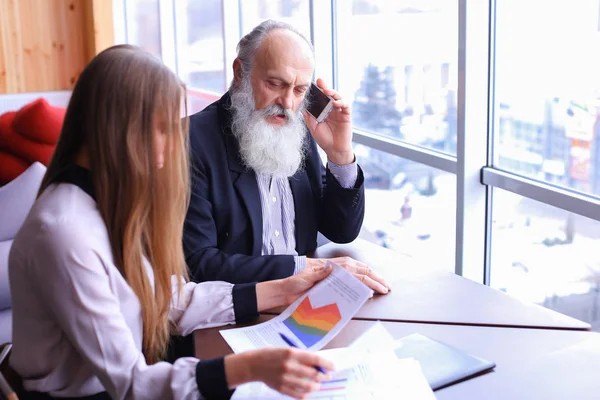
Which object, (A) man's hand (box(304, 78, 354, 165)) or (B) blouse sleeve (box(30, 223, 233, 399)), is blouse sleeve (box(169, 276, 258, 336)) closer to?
(B) blouse sleeve (box(30, 223, 233, 399))

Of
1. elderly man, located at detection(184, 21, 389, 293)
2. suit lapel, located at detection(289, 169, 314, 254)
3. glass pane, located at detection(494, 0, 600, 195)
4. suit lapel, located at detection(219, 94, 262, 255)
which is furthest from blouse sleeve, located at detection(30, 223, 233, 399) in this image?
glass pane, located at detection(494, 0, 600, 195)

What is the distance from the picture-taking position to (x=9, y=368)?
1.60 m

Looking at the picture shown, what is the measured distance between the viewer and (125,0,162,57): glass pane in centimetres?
768

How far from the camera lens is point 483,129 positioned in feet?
10.5

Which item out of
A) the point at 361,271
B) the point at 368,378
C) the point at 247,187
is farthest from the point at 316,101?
the point at 368,378

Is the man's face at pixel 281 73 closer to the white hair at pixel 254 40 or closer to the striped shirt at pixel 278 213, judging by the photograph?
the white hair at pixel 254 40

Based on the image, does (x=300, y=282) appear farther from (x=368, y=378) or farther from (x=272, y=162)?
(x=272, y=162)

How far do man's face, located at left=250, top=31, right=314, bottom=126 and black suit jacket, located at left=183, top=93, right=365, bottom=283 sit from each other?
129mm

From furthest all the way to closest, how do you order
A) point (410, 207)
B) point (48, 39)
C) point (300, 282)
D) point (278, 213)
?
1. point (48, 39)
2. point (410, 207)
3. point (278, 213)
4. point (300, 282)

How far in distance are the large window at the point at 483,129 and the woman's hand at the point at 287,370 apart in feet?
5.87

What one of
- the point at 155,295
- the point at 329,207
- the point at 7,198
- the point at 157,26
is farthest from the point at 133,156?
the point at 157,26

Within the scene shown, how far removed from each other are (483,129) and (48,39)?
4.70 meters

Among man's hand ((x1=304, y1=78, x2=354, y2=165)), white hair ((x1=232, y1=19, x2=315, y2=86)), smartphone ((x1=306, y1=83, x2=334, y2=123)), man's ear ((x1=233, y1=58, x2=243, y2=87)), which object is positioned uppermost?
white hair ((x1=232, y1=19, x2=315, y2=86))

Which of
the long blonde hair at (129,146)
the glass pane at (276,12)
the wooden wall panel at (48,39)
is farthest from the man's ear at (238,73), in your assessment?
the wooden wall panel at (48,39)
